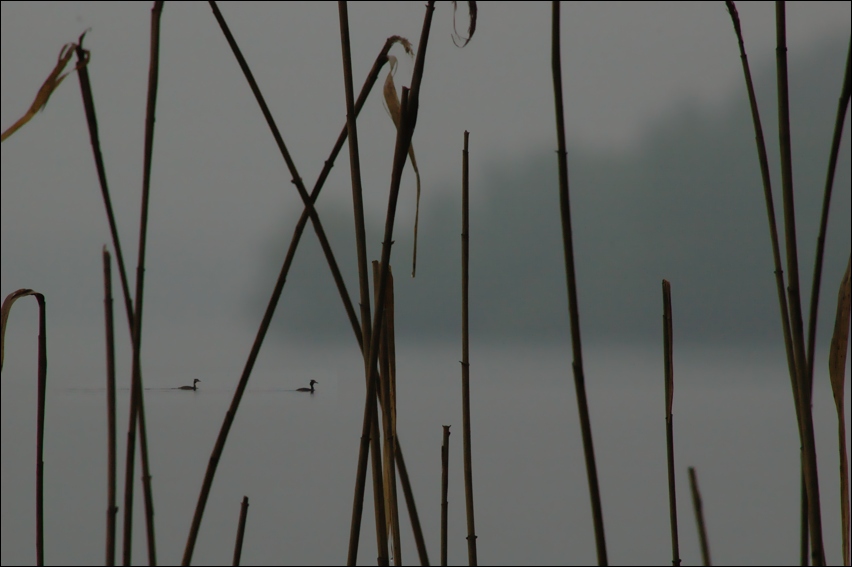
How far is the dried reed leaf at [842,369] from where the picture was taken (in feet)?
0.87

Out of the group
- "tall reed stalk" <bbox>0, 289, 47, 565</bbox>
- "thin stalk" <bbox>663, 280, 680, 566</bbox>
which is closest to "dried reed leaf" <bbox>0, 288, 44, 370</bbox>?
"tall reed stalk" <bbox>0, 289, 47, 565</bbox>

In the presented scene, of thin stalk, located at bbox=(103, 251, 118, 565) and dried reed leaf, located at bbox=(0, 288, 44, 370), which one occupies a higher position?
dried reed leaf, located at bbox=(0, 288, 44, 370)

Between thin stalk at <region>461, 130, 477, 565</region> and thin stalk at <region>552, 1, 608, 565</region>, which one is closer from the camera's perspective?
thin stalk at <region>552, 1, 608, 565</region>

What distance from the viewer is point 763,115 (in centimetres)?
147

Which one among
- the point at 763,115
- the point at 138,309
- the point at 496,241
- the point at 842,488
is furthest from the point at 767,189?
the point at 763,115

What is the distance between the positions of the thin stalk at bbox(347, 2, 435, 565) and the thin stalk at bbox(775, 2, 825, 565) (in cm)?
11

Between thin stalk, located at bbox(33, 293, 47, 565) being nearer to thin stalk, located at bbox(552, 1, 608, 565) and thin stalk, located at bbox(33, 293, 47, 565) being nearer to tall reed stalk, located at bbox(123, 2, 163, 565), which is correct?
tall reed stalk, located at bbox(123, 2, 163, 565)

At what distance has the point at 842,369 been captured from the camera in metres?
0.28

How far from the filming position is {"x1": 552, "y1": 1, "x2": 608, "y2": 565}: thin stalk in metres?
0.20

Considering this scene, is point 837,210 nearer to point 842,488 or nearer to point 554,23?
point 842,488

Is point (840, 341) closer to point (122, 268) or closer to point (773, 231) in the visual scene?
point (773, 231)

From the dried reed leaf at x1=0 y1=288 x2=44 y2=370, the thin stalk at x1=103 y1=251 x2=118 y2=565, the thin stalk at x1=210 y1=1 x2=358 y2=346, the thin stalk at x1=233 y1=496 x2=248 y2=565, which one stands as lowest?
the thin stalk at x1=233 y1=496 x2=248 y2=565

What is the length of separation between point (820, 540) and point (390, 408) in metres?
0.15

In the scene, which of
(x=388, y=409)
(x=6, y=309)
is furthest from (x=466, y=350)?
(x=6, y=309)
